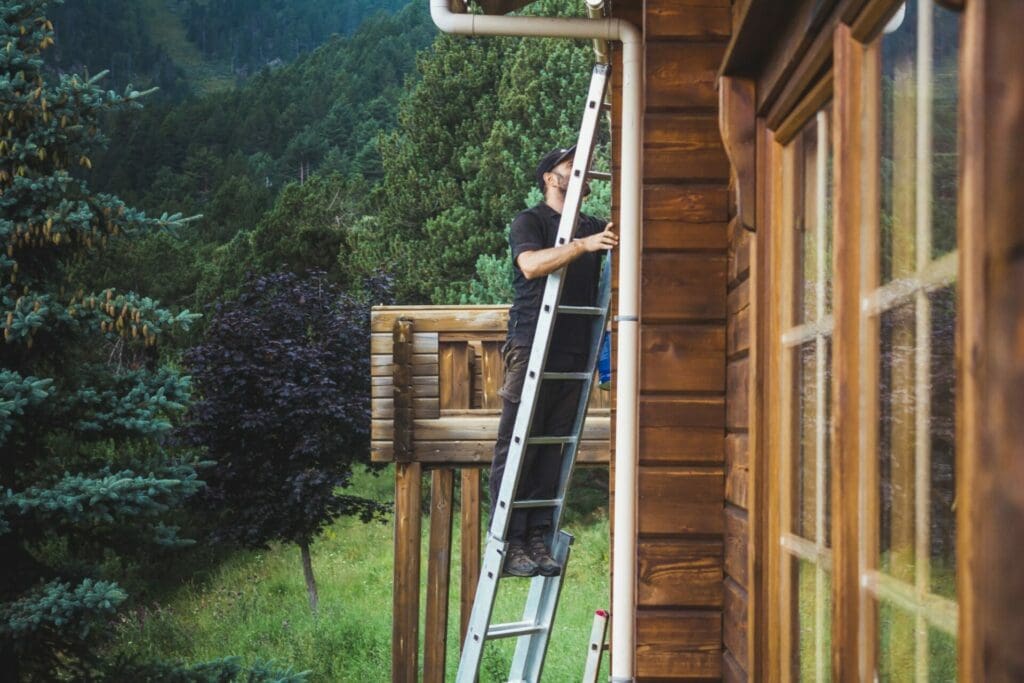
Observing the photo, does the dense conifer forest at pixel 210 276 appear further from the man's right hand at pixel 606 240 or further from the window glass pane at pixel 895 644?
the window glass pane at pixel 895 644

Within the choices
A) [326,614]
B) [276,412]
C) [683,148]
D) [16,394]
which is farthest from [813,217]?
[326,614]

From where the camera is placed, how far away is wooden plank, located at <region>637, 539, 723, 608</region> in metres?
3.05

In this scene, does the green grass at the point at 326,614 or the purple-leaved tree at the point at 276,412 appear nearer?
the purple-leaved tree at the point at 276,412

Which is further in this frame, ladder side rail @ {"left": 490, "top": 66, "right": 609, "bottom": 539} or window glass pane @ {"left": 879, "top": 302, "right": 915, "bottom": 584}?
ladder side rail @ {"left": 490, "top": 66, "right": 609, "bottom": 539}

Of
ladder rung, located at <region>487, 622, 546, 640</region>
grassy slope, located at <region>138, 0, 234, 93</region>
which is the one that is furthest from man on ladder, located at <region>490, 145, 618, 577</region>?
grassy slope, located at <region>138, 0, 234, 93</region>

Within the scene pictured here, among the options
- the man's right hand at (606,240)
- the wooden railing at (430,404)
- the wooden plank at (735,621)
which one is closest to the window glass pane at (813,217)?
the wooden plank at (735,621)

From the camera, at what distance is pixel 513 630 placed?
5.45m

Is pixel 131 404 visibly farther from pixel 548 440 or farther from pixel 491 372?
pixel 548 440

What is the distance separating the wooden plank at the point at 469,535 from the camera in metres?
8.05

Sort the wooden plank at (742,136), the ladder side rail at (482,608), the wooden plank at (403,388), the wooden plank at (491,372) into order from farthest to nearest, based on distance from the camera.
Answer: the wooden plank at (491,372)
the wooden plank at (403,388)
the ladder side rail at (482,608)
the wooden plank at (742,136)

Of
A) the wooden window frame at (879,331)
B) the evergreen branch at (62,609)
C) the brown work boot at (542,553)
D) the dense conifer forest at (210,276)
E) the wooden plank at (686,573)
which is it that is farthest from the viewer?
the dense conifer forest at (210,276)

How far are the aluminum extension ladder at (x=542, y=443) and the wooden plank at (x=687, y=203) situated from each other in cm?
175

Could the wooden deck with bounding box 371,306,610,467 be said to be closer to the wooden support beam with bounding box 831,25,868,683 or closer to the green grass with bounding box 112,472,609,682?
the green grass with bounding box 112,472,609,682

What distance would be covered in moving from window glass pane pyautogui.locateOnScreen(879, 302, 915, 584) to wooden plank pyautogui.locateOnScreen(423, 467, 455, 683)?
608cm
